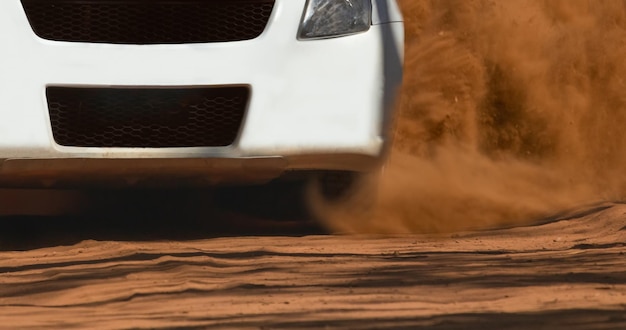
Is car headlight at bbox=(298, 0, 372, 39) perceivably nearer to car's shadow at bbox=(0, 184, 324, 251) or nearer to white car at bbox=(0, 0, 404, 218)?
white car at bbox=(0, 0, 404, 218)

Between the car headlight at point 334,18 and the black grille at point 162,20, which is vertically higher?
the black grille at point 162,20

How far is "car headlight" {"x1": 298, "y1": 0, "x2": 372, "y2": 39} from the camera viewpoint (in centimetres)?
535

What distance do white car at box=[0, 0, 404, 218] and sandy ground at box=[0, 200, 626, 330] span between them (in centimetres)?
38

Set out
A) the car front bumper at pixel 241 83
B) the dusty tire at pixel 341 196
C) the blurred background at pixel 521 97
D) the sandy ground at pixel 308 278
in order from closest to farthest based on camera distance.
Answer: the sandy ground at pixel 308 278 → the car front bumper at pixel 241 83 → the dusty tire at pixel 341 196 → the blurred background at pixel 521 97

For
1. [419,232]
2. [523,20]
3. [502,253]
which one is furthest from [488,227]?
[523,20]

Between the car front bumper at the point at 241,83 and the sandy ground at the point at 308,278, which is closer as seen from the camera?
the sandy ground at the point at 308,278

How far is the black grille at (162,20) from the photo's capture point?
17.3ft

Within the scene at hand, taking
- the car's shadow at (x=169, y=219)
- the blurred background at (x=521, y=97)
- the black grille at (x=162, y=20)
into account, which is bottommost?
the blurred background at (x=521, y=97)

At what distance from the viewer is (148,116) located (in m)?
5.32

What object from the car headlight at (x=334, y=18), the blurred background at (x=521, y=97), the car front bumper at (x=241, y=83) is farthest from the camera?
the blurred background at (x=521, y=97)

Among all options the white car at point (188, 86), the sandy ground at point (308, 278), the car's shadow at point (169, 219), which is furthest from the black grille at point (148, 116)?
the car's shadow at point (169, 219)

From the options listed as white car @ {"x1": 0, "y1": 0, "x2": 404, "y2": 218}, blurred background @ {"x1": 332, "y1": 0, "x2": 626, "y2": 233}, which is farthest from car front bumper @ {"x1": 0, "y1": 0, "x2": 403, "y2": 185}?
blurred background @ {"x1": 332, "y1": 0, "x2": 626, "y2": 233}

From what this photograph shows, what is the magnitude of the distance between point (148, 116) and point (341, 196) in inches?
39.4

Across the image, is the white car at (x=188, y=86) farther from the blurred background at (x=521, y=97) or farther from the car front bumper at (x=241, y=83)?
the blurred background at (x=521, y=97)
